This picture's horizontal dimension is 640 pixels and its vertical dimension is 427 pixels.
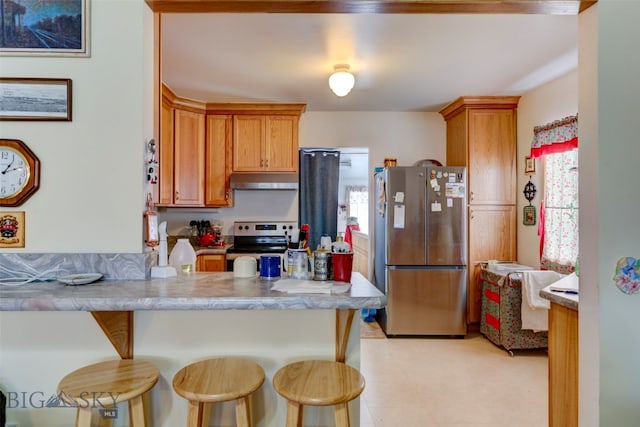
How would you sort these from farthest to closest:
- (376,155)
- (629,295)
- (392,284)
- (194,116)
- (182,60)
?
1. (376,155)
2. (194,116)
3. (392,284)
4. (182,60)
5. (629,295)

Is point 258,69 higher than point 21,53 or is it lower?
higher

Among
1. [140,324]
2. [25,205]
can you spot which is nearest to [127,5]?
[25,205]

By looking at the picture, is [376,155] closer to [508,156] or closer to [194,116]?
[508,156]

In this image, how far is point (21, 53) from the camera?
145 centimetres

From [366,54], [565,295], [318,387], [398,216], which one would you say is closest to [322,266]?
[318,387]

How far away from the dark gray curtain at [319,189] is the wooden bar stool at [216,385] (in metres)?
3.47

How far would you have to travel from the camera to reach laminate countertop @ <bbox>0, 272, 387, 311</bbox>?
1.12 metres

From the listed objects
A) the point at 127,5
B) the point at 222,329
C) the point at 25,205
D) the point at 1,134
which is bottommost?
the point at 222,329

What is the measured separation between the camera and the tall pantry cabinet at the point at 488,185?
3.72 meters

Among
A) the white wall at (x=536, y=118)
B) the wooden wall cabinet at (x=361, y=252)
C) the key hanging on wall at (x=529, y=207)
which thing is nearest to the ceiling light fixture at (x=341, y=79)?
the white wall at (x=536, y=118)

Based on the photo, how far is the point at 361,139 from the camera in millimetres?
4227

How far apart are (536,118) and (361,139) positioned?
1.80m

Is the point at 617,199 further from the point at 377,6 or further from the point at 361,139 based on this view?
the point at 361,139

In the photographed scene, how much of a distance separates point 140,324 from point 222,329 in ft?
1.08
